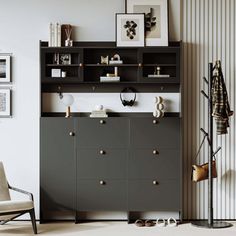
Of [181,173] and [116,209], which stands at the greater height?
[181,173]

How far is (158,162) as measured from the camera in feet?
20.5

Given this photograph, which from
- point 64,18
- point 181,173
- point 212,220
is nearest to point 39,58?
point 64,18

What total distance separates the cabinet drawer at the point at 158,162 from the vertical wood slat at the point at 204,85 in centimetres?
29

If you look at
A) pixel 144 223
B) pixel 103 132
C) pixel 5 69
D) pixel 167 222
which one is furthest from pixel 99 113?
pixel 167 222

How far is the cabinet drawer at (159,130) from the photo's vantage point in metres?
6.23

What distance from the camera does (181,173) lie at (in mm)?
6238

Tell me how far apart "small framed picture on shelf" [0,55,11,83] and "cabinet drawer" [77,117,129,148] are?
1030mm

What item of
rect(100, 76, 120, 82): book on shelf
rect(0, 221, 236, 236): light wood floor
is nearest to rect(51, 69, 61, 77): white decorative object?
rect(100, 76, 120, 82): book on shelf

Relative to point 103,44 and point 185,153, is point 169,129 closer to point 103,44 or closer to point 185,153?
point 185,153

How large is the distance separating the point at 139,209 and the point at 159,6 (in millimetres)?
2411

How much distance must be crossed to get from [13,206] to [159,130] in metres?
1.86

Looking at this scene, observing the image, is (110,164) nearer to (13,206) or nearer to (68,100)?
(68,100)

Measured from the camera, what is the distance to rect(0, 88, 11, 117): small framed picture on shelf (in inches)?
254

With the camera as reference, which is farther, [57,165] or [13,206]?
[57,165]
